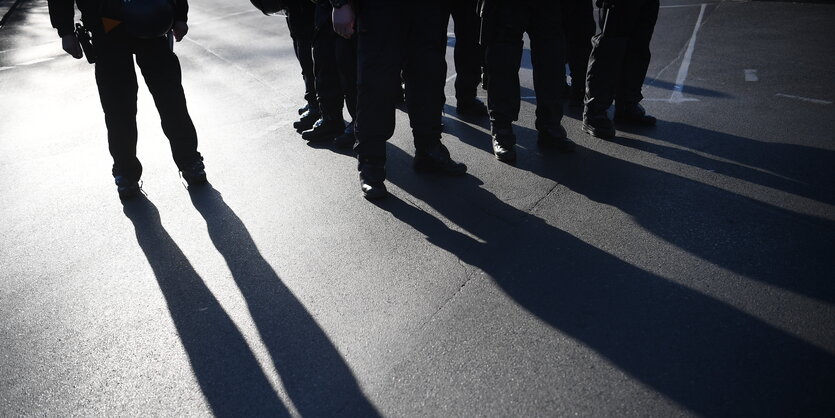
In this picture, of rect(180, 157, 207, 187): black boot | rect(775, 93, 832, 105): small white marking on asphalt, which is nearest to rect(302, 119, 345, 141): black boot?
rect(180, 157, 207, 187): black boot

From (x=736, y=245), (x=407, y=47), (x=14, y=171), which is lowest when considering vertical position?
(x=14, y=171)

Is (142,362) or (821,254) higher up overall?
(821,254)

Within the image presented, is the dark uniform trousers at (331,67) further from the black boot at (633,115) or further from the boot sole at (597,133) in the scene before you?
the black boot at (633,115)

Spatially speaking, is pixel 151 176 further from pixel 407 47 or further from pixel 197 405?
pixel 197 405

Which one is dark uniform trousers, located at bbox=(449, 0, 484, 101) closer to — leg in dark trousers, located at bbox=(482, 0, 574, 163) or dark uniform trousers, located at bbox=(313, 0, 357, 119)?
leg in dark trousers, located at bbox=(482, 0, 574, 163)

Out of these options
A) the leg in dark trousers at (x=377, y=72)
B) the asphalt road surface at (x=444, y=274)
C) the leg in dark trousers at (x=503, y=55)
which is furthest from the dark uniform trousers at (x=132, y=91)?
the leg in dark trousers at (x=503, y=55)

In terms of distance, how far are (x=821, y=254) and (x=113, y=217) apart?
377 cm

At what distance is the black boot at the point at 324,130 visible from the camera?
4.12 metres

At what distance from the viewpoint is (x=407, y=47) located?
10.2 feet

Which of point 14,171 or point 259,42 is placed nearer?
point 14,171

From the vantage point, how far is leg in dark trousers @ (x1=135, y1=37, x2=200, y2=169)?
10.5 ft

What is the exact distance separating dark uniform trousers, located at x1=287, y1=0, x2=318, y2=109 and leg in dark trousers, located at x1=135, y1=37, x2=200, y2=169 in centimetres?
98

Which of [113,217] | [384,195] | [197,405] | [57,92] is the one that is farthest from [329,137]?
[57,92]

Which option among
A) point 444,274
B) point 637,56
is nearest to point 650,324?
point 444,274
